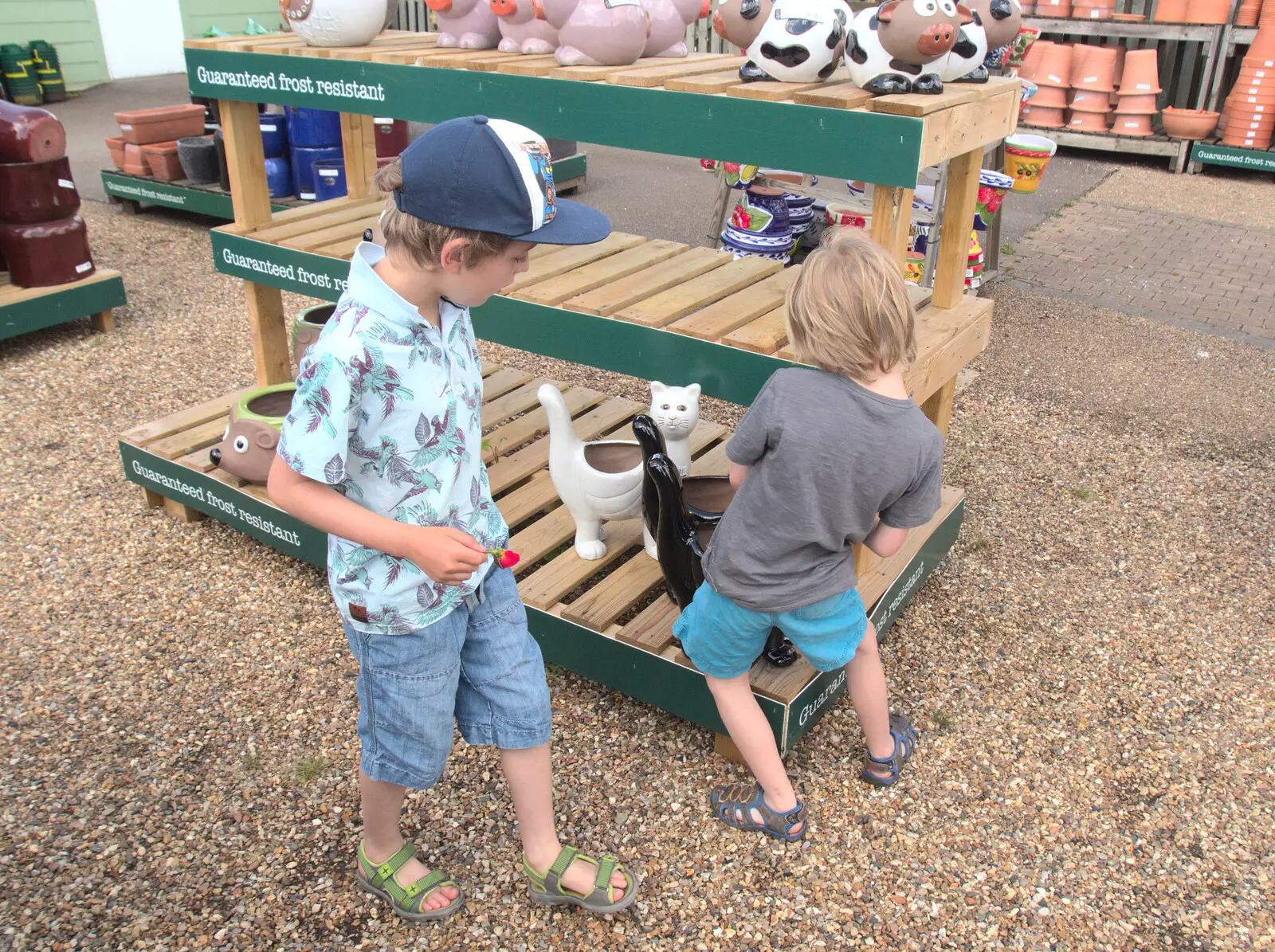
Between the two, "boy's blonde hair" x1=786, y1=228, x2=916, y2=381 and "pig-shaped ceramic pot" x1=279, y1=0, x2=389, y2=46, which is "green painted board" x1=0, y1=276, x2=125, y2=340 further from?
"boy's blonde hair" x1=786, y1=228, x2=916, y2=381

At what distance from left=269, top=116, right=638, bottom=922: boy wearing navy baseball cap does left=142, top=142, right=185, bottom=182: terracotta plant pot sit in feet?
20.7

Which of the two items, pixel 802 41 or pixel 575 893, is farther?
pixel 802 41

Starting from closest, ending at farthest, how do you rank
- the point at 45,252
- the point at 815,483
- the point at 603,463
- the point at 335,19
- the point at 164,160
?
the point at 815,483
the point at 603,463
the point at 335,19
the point at 45,252
the point at 164,160

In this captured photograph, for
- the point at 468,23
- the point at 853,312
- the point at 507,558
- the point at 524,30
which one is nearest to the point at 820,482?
the point at 853,312

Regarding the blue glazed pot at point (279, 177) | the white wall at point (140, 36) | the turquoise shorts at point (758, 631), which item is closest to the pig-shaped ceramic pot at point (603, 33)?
the turquoise shorts at point (758, 631)

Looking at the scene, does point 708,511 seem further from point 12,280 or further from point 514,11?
point 12,280

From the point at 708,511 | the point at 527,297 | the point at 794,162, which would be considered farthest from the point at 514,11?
the point at 708,511

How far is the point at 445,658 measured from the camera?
6.15 feet

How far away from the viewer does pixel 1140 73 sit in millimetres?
9227

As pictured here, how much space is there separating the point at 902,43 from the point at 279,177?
5.47 m

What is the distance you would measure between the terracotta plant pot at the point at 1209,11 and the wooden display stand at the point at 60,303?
892 cm

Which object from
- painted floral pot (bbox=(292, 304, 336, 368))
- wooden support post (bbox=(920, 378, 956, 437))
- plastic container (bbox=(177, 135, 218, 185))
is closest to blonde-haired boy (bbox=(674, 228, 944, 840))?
wooden support post (bbox=(920, 378, 956, 437))

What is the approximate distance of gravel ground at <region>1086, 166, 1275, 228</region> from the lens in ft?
25.9

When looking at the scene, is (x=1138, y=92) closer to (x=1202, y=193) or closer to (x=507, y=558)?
(x=1202, y=193)
